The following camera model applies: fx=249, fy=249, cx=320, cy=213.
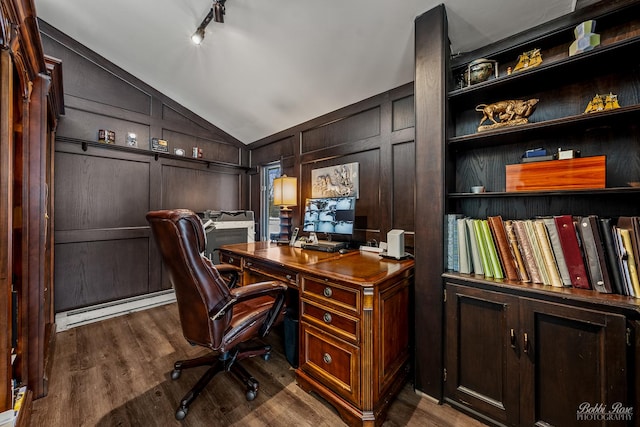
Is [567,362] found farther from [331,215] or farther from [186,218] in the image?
[186,218]

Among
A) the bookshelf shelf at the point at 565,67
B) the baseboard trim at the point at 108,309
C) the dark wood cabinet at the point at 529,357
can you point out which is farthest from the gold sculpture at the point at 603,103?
the baseboard trim at the point at 108,309

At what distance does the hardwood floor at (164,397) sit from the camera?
146cm

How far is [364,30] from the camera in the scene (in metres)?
1.86

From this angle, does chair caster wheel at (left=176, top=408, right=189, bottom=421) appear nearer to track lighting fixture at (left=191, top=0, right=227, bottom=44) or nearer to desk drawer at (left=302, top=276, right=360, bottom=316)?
desk drawer at (left=302, top=276, right=360, bottom=316)

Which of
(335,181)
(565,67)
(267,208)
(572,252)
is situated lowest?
(572,252)

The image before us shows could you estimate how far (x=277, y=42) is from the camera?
217 cm

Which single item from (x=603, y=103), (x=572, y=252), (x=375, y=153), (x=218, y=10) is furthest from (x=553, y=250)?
(x=218, y=10)

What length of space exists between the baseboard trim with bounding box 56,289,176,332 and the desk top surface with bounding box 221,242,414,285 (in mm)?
1689

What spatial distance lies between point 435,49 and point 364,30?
1.94ft

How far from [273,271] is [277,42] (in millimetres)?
1952

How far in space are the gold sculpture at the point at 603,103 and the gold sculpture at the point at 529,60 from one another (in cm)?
35

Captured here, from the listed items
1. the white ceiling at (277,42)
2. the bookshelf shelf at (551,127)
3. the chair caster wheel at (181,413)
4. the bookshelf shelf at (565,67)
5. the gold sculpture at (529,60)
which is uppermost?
the white ceiling at (277,42)

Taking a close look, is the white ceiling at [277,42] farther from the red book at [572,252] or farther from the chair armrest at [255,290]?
the chair armrest at [255,290]

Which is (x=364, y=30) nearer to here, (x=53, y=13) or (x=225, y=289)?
(x=225, y=289)
